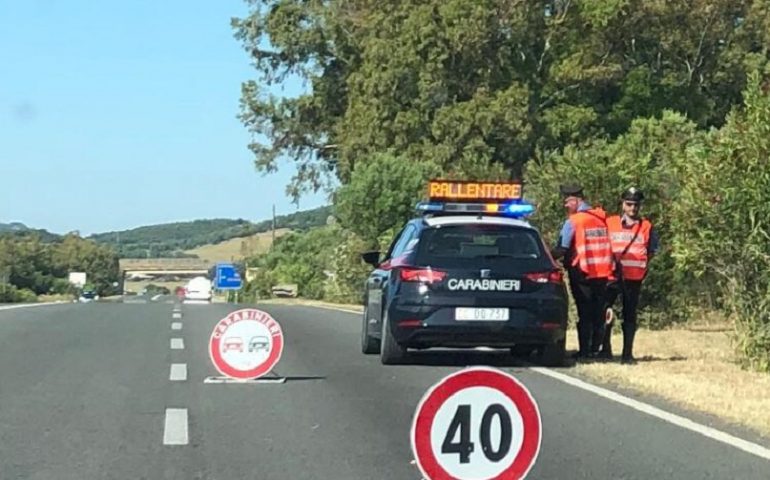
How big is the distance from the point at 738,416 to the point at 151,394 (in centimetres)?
498

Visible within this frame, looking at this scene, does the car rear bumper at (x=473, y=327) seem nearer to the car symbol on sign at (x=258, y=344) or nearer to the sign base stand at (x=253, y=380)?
the sign base stand at (x=253, y=380)

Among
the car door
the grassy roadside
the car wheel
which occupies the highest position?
the car door

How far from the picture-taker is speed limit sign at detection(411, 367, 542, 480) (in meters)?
5.71

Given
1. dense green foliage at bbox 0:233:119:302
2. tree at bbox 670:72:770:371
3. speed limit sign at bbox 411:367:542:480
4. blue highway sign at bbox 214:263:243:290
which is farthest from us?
dense green foliage at bbox 0:233:119:302

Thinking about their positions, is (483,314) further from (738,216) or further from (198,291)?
(198,291)

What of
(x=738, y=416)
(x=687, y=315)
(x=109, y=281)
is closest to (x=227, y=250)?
(x=109, y=281)

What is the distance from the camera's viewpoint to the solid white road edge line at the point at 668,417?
927 centimetres

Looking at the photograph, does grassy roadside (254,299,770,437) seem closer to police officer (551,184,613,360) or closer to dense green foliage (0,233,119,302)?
police officer (551,184,613,360)

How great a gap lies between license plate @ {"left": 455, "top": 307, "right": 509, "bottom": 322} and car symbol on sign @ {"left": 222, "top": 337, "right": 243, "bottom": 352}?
2311 millimetres

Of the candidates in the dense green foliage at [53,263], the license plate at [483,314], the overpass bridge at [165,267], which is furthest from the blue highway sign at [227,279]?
the overpass bridge at [165,267]

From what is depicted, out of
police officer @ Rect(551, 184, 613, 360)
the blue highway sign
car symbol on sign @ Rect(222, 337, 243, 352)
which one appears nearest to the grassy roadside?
police officer @ Rect(551, 184, 613, 360)

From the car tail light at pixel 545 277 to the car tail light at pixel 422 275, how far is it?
2.86ft

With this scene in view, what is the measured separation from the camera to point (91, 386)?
12891 mm

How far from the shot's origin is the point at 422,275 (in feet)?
46.4
